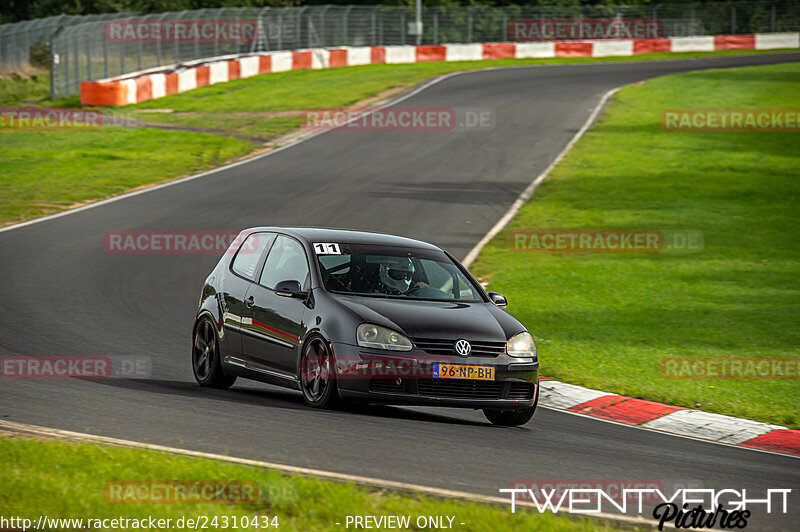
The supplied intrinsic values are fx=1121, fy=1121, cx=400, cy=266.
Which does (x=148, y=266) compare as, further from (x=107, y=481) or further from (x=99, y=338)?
(x=107, y=481)

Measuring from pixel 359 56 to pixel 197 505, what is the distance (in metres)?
47.9

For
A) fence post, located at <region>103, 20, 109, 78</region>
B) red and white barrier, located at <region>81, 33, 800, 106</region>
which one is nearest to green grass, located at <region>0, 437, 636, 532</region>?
red and white barrier, located at <region>81, 33, 800, 106</region>

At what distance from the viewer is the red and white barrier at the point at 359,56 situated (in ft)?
124

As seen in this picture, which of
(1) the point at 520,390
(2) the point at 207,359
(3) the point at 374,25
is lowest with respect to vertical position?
(2) the point at 207,359

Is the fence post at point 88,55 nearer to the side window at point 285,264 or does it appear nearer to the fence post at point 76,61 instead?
the fence post at point 76,61

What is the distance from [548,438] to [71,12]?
61.1 m

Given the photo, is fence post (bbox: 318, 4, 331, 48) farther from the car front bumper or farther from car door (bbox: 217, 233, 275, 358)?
the car front bumper

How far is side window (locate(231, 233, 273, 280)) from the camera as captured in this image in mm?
10508

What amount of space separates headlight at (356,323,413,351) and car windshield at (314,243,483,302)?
76cm

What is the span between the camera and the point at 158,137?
101ft

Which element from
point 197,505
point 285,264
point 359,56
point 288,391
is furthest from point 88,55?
point 197,505

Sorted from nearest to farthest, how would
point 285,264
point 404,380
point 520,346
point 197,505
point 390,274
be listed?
point 197,505
point 404,380
point 520,346
point 390,274
point 285,264

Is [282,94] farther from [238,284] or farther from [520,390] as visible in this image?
[520,390]

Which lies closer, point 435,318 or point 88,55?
point 435,318
